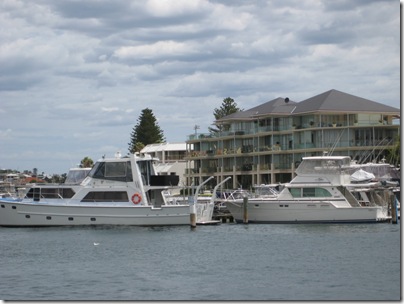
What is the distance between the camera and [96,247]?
4978 cm

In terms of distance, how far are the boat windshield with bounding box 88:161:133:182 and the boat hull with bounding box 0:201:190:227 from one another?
2027 mm

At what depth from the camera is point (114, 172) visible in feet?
200

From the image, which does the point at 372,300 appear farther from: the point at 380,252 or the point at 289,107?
the point at 289,107

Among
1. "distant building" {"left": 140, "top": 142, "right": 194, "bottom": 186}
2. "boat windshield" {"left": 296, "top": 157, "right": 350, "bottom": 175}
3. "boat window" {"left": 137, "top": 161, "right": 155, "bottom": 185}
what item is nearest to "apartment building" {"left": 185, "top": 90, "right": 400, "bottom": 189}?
"distant building" {"left": 140, "top": 142, "right": 194, "bottom": 186}

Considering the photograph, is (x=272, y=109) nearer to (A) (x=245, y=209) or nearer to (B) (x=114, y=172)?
(A) (x=245, y=209)

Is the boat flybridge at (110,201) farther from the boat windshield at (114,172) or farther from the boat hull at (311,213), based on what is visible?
the boat hull at (311,213)

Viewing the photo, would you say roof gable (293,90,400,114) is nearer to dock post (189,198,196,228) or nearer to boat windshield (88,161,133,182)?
dock post (189,198,196,228)

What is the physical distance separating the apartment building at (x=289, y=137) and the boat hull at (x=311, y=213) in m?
21.2

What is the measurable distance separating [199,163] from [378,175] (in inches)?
1773

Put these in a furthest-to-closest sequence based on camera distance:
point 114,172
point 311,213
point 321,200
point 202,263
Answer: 1. point 311,213
2. point 321,200
3. point 114,172
4. point 202,263

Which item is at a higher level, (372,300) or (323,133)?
(323,133)

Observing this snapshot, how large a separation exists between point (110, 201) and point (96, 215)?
1.31m

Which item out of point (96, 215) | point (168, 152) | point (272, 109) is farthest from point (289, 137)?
point (96, 215)

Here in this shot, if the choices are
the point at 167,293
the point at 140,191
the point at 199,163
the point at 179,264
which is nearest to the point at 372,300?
the point at 167,293
